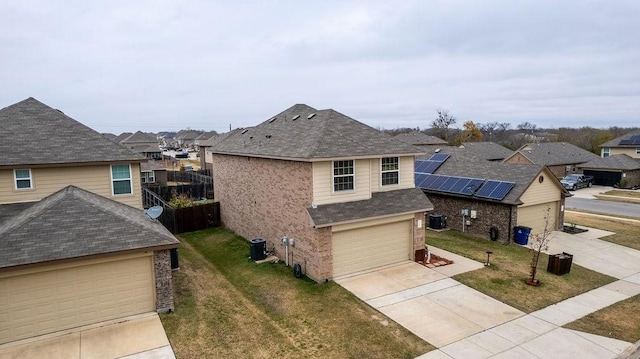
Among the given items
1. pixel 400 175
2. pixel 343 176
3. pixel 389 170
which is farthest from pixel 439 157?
pixel 343 176

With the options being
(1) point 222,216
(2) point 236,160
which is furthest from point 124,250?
(1) point 222,216

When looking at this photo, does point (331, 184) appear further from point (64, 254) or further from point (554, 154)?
point (554, 154)

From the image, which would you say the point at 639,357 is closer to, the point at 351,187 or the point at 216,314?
the point at 351,187

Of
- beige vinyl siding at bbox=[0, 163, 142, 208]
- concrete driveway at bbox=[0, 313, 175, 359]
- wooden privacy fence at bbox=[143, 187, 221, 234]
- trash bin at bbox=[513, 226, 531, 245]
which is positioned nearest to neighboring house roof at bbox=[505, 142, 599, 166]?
trash bin at bbox=[513, 226, 531, 245]

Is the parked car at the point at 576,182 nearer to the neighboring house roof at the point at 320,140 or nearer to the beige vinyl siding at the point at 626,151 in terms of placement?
the beige vinyl siding at the point at 626,151

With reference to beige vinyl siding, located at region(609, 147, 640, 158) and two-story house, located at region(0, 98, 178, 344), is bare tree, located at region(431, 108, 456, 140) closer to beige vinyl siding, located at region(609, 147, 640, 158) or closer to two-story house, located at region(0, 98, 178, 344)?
beige vinyl siding, located at region(609, 147, 640, 158)
